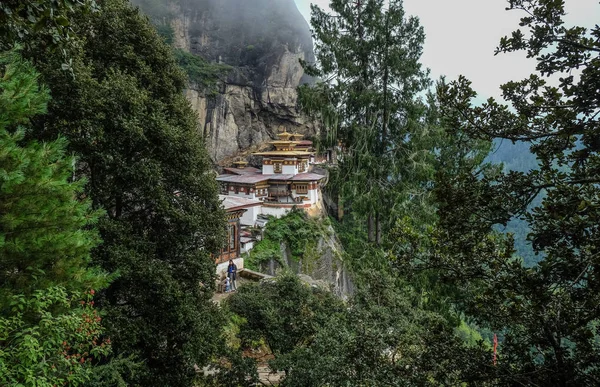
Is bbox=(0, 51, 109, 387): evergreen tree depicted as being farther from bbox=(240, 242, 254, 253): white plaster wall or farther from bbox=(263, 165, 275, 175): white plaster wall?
bbox=(263, 165, 275, 175): white plaster wall

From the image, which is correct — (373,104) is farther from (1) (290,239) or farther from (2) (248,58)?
(2) (248,58)

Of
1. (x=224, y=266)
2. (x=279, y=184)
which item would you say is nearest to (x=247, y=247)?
(x=224, y=266)

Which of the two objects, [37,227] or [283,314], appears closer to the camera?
[37,227]

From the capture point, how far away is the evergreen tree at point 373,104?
1239 centimetres

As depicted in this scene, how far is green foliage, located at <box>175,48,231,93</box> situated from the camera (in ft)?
93.6

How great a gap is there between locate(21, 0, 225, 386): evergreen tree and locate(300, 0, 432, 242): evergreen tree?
6072 millimetres

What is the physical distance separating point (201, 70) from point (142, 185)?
24.3 meters

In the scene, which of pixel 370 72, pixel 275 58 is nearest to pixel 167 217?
pixel 370 72

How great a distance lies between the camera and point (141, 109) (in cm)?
689

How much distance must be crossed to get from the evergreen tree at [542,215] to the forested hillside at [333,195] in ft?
0.06

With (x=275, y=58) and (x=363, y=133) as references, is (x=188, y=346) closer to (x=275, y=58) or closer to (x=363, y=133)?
(x=363, y=133)

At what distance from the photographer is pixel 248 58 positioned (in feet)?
106

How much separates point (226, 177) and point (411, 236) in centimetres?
2137

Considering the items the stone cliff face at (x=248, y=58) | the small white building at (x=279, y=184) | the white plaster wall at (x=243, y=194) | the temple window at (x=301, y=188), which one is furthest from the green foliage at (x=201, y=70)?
the temple window at (x=301, y=188)
